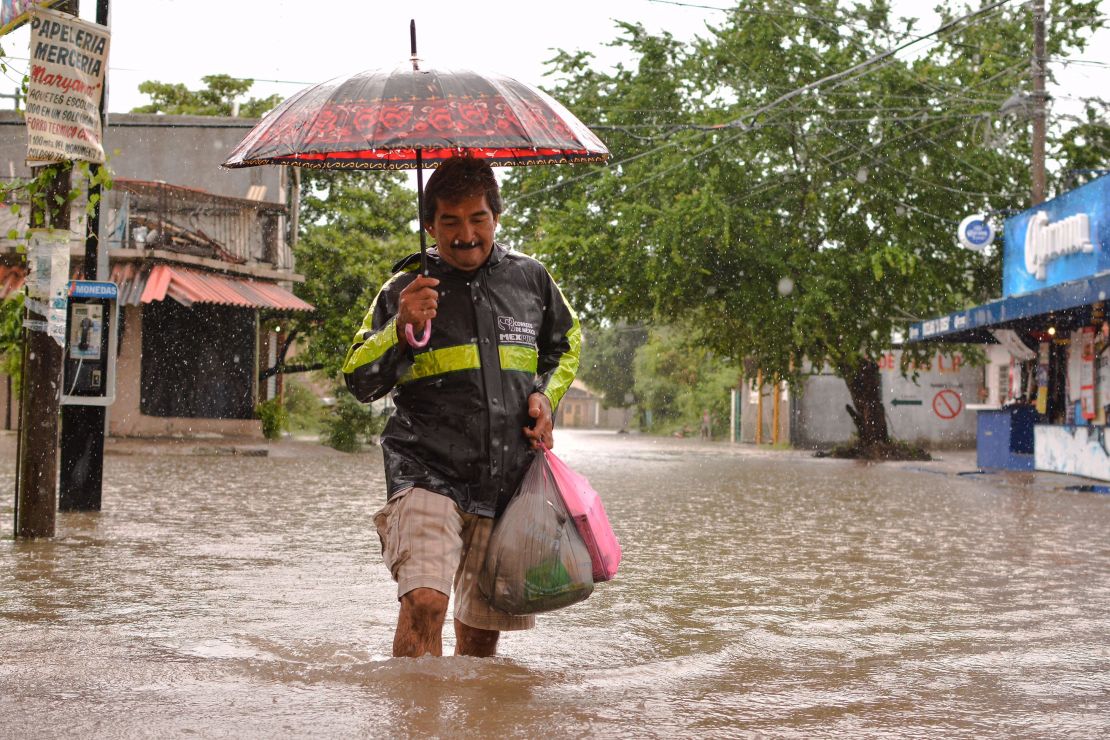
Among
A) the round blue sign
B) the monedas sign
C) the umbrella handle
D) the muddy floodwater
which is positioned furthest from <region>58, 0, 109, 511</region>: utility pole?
the round blue sign

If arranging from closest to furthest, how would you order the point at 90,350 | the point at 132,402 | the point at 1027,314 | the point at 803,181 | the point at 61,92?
the point at 61,92, the point at 90,350, the point at 1027,314, the point at 132,402, the point at 803,181

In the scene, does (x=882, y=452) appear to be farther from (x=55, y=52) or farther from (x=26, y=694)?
(x=26, y=694)

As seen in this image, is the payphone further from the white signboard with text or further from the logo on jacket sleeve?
the logo on jacket sleeve

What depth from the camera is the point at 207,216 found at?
27516mm

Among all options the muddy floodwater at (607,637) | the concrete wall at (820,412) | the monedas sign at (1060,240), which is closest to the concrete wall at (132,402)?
the muddy floodwater at (607,637)

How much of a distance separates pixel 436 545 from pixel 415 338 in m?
0.64

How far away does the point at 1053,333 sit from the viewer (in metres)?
20.8

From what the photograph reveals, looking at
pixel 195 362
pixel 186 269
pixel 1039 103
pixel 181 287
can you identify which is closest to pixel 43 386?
pixel 181 287

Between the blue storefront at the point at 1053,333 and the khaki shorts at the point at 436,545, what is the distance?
43.5 ft

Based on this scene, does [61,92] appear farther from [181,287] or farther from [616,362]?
[616,362]

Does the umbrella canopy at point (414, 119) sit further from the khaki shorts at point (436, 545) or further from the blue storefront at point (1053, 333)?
the blue storefront at point (1053, 333)

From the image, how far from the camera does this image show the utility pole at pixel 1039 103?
21375mm

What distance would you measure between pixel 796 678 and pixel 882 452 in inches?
1070

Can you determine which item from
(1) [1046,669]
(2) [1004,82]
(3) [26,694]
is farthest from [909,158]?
(3) [26,694]
